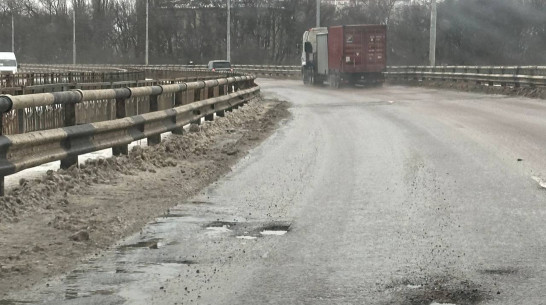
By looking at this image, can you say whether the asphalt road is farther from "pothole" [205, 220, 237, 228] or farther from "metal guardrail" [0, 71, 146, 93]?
"metal guardrail" [0, 71, 146, 93]

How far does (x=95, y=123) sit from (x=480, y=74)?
3331cm

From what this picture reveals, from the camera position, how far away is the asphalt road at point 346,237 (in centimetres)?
602

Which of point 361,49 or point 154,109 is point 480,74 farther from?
point 154,109

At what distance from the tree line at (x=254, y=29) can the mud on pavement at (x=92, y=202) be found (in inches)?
2610

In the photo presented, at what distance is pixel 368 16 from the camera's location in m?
116

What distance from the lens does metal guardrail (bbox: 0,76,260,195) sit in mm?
9125

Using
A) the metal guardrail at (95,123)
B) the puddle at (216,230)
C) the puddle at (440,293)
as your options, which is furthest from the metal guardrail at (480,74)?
the puddle at (440,293)

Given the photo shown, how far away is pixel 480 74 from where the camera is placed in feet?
140

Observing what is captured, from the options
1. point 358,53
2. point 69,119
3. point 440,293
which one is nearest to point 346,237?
point 440,293

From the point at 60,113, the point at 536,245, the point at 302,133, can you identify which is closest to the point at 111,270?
the point at 536,245

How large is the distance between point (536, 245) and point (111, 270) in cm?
331

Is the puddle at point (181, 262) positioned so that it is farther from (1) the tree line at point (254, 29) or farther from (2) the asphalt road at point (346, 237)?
(1) the tree line at point (254, 29)

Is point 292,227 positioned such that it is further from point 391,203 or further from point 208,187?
point 208,187

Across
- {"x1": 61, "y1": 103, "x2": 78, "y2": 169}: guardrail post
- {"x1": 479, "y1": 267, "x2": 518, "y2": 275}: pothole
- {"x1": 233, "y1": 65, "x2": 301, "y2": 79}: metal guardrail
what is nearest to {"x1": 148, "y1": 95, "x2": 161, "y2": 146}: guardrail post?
{"x1": 61, "y1": 103, "x2": 78, "y2": 169}: guardrail post
